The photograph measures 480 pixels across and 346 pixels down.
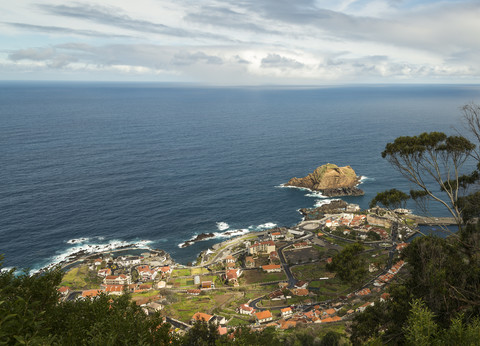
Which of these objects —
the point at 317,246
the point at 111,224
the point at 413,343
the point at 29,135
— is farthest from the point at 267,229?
the point at 29,135

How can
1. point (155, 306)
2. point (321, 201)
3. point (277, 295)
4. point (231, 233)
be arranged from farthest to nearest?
point (321, 201) → point (231, 233) → point (277, 295) → point (155, 306)

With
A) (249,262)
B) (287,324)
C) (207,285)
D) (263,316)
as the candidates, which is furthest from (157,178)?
(287,324)

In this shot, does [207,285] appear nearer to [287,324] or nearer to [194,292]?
[194,292]

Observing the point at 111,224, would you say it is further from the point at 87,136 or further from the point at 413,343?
the point at 87,136

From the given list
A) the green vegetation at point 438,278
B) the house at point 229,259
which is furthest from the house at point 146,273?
the green vegetation at point 438,278

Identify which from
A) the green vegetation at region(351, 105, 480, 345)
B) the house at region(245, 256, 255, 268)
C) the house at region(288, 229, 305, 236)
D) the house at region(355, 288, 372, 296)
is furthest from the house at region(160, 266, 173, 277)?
the green vegetation at region(351, 105, 480, 345)

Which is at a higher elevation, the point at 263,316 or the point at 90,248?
the point at 263,316
